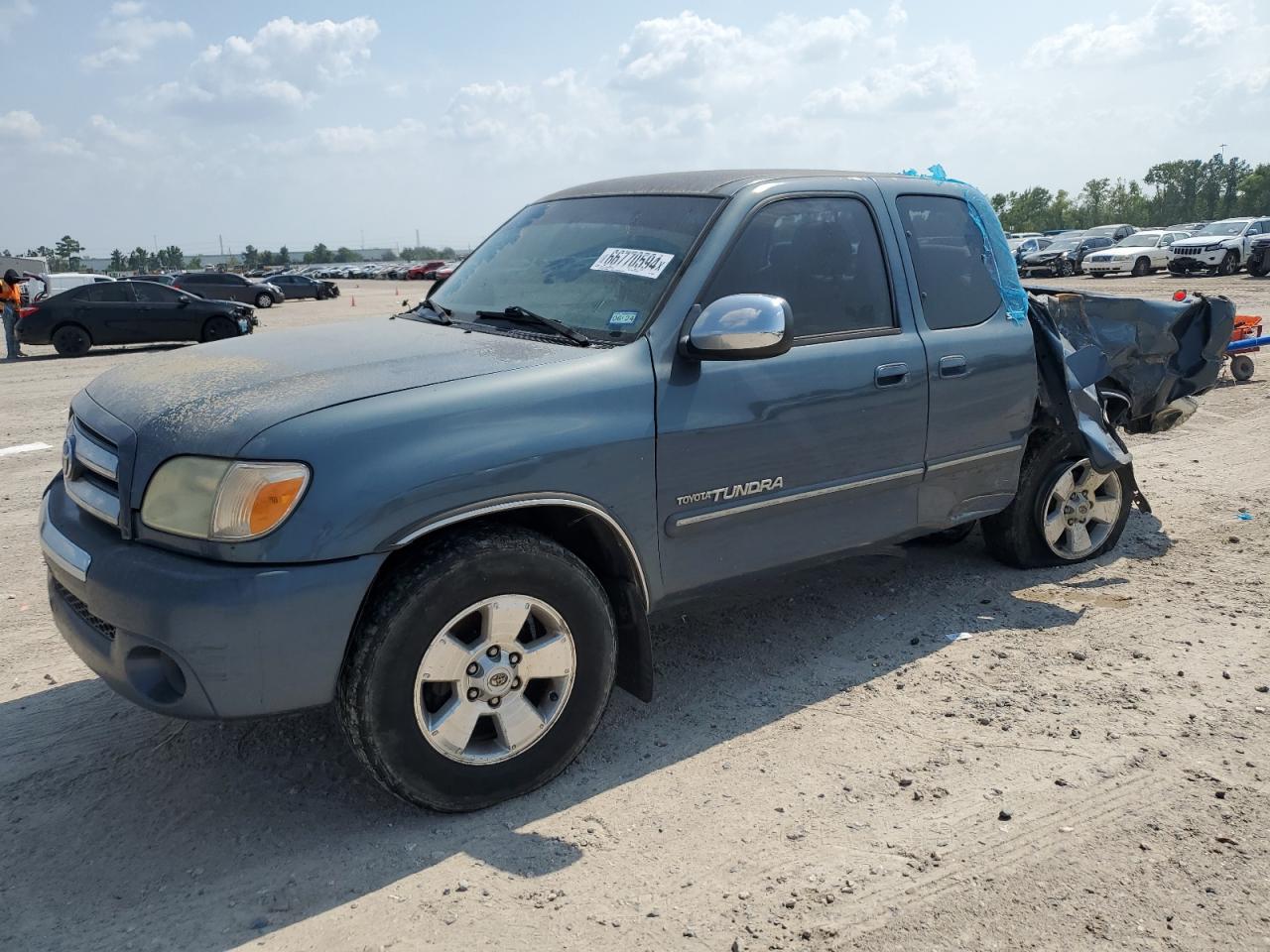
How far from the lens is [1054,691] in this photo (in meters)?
4.07

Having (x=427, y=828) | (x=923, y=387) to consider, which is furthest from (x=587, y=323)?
(x=427, y=828)

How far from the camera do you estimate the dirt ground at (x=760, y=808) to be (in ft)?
9.10

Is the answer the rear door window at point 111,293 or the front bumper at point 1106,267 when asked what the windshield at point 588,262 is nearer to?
the rear door window at point 111,293

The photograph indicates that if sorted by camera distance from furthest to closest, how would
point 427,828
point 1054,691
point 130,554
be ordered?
1. point 1054,691
2. point 427,828
3. point 130,554

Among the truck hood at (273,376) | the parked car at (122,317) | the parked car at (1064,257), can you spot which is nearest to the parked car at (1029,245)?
the parked car at (1064,257)

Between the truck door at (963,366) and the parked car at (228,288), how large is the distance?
107 ft

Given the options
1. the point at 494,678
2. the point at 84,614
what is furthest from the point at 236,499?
the point at 494,678

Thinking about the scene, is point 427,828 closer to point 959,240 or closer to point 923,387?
point 923,387

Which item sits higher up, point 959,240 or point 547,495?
point 959,240

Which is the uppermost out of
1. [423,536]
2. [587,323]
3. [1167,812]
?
[587,323]

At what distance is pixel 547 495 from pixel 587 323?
792 millimetres

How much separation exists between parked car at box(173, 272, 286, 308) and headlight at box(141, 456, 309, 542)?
33.4m

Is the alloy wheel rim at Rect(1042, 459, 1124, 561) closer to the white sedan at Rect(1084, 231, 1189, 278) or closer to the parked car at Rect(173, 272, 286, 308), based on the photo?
the white sedan at Rect(1084, 231, 1189, 278)

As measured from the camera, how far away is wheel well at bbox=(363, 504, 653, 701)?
346 centimetres
